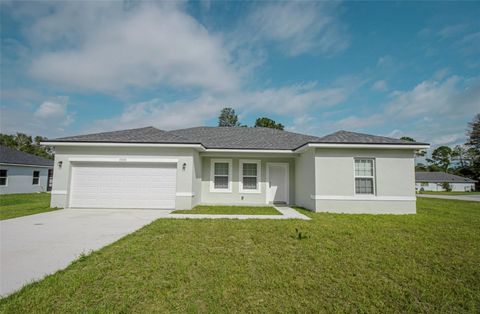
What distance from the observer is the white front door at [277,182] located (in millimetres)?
12266

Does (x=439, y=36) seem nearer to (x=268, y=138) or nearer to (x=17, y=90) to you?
(x=268, y=138)

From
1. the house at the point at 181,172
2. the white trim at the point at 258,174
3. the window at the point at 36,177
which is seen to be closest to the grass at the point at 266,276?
the house at the point at 181,172

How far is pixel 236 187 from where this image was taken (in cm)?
1202

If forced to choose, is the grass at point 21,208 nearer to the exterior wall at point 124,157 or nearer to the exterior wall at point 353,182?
the exterior wall at point 124,157

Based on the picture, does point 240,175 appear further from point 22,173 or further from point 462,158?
point 462,158

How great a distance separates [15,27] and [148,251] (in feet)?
40.8

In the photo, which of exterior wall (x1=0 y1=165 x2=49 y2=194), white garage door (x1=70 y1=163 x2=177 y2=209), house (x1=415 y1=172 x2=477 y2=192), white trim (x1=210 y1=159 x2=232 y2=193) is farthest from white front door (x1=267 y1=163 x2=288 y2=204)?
house (x1=415 y1=172 x2=477 y2=192)

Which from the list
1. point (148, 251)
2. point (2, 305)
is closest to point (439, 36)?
point (148, 251)

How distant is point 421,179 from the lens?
136 ft

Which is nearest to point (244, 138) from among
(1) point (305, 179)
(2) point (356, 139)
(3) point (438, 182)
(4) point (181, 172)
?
(1) point (305, 179)

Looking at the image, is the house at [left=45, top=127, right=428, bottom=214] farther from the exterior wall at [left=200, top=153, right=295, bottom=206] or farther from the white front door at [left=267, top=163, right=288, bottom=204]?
the white front door at [left=267, top=163, right=288, bottom=204]

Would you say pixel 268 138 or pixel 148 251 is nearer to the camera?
pixel 148 251

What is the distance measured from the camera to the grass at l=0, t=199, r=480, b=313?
8.80 feet

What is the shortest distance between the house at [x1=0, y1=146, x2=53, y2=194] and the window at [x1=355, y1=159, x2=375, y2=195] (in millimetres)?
25114
